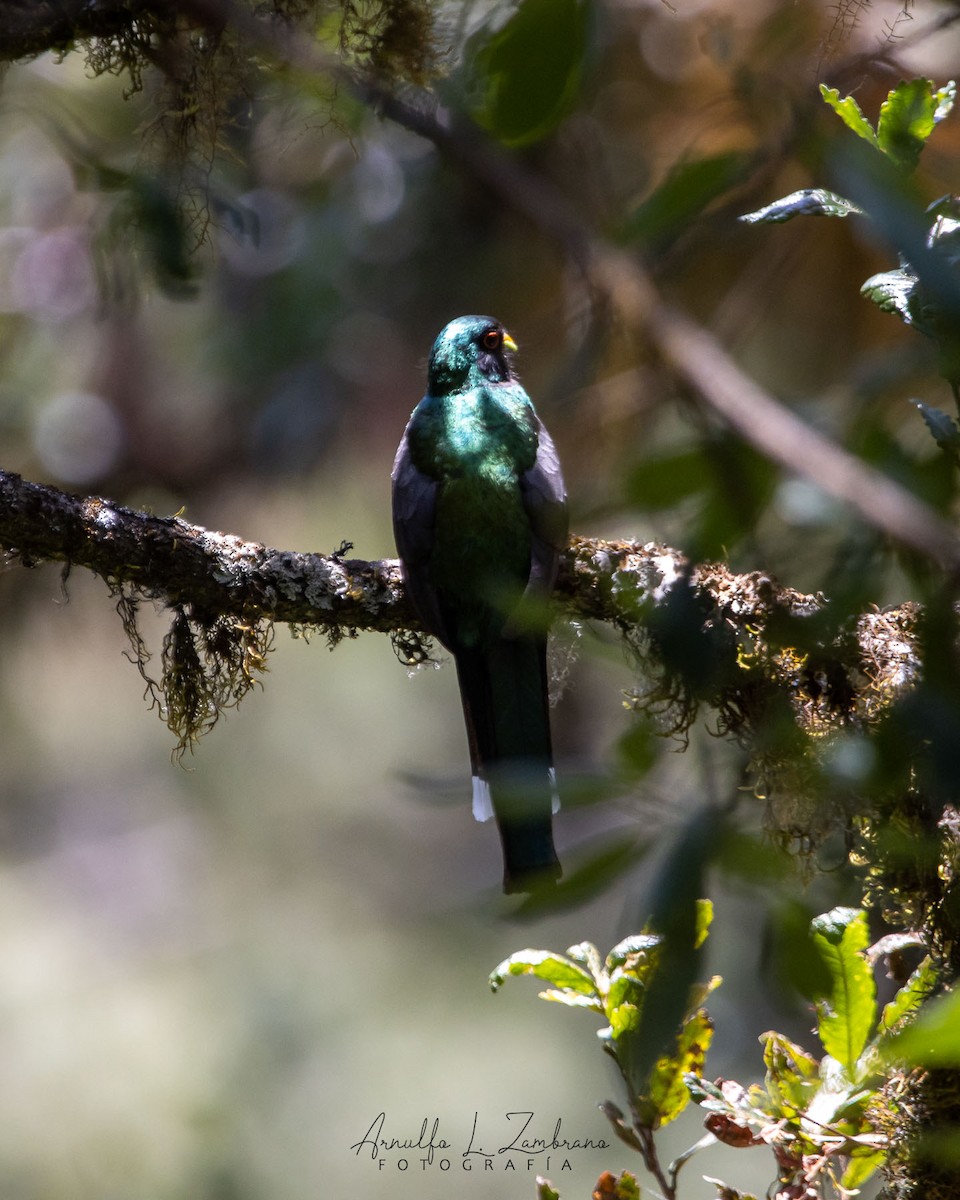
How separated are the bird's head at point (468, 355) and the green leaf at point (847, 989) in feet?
7.45

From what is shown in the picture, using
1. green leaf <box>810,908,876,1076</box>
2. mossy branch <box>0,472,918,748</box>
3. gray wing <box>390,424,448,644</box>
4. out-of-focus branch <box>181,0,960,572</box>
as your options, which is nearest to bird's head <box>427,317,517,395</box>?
gray wing <box>390,424,448,644</box>

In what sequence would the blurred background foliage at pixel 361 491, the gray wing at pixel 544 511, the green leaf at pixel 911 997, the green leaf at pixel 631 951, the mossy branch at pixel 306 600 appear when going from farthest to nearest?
the gray wing at pixel 544 511
the mossy branch at pixel 306 600
the green leaf at pixel 911 997
the green leaf at pixel 631 951
the blurred background foliage at pixel 361 491

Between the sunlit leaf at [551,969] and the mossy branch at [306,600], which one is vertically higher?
the mossy branch at [306,600]

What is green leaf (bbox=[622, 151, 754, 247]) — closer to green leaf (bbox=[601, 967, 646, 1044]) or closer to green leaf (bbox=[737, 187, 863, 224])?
green leaf (bbox=[737, 187, 863, 224])

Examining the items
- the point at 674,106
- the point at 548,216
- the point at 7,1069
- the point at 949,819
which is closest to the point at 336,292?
the point at 674,106

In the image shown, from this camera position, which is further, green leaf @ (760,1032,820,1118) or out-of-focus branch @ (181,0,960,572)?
green leaf @ (760,1032,820,1118)

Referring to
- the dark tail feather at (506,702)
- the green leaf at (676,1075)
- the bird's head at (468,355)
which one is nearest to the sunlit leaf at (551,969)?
the green leaf at (676,1075)

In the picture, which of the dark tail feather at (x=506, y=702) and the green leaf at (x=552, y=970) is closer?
the green leaf at (x=552, y=970)

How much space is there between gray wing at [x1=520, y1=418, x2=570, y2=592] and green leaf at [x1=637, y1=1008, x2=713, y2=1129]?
1033 mm

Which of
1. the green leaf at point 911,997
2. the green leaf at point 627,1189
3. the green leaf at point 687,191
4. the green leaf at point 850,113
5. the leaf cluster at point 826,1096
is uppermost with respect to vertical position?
the green leaf at point 850,113

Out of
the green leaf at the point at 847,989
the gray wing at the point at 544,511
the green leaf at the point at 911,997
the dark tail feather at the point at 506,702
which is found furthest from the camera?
the dark tail feather at the point at 506,702

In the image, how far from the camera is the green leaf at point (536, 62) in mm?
1147

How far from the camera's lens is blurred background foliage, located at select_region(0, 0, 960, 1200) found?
127 cm

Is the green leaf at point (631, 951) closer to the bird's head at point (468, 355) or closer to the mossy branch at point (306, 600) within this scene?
the mossy branch at point (306, 600)
